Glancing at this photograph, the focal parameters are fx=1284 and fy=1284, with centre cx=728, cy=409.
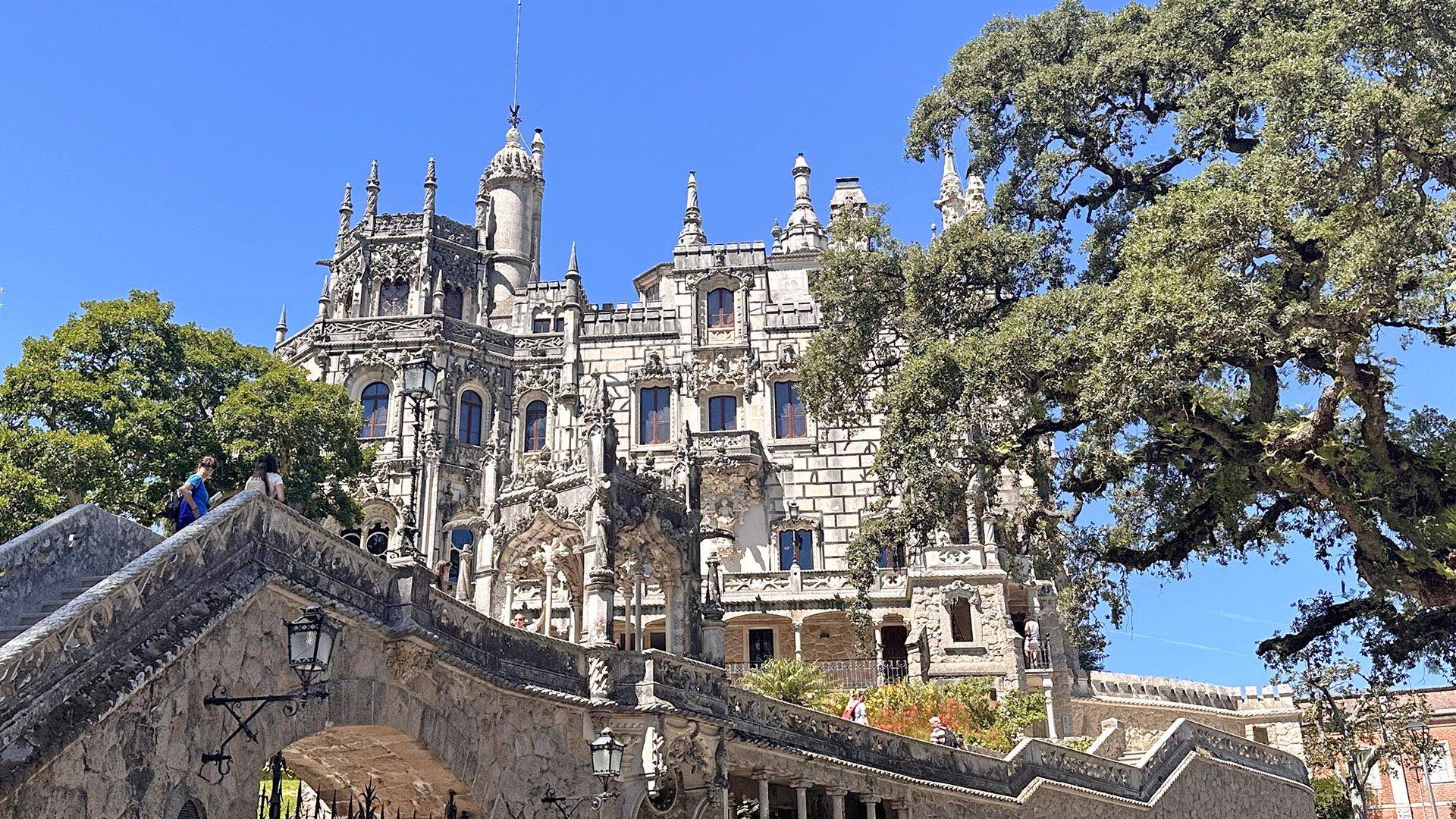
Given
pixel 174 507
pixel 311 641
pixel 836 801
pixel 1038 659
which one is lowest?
pixel 836 801

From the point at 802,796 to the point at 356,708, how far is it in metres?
7.89

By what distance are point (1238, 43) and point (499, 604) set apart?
16.4 m

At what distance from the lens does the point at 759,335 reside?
42.7 m

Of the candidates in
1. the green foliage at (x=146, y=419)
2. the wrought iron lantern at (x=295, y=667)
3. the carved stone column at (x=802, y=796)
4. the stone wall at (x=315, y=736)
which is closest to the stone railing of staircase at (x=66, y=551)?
the stone wall at (x=315, y=736)

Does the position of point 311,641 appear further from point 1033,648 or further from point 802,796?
point 1033,648

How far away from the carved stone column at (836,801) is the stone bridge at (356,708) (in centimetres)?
3

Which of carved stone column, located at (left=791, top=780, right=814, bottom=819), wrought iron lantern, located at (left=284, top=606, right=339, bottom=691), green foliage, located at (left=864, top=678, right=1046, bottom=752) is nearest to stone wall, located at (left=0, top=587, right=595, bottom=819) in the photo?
wrought iron lantern, located at (left=284, top=606, right=339, bottom=691)

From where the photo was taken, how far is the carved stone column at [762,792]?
16.8 metres

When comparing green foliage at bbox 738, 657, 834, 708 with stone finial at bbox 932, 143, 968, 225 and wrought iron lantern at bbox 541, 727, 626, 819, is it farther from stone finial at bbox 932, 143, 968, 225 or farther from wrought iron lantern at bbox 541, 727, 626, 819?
stone finial at bbox 932, 143, 968, 225

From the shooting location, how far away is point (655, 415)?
4181 cm

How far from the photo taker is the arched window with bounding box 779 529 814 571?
1543 inches

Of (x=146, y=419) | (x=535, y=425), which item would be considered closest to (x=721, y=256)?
(x=535, y=425)

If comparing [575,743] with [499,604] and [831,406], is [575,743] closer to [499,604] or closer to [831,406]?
[499,604]

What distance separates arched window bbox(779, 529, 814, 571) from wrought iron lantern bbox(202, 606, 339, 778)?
96.5 feet
